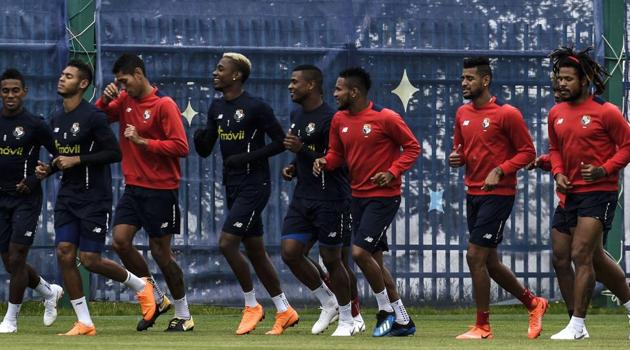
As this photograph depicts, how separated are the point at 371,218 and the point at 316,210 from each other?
52 centimetres

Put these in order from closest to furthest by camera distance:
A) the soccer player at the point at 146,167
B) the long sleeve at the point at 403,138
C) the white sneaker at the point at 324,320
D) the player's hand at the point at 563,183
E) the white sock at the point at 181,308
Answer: the player's hand at the point at 563,183 → the long sleeve at the point at 403,138 → the soccer player at the point at 146,167 → the white sneaker at the point at 324,320 → the white sock at the point at 181,308

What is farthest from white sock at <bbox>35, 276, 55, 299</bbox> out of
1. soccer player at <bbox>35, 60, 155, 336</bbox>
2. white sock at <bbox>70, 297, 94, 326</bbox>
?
white sock at <bbox>70, 297, 94, 326</bbox>

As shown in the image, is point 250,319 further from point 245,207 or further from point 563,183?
point 563,183

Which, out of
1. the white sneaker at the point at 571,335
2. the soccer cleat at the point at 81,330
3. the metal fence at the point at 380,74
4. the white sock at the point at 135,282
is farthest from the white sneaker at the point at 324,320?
the metal fence at the point at 380,74

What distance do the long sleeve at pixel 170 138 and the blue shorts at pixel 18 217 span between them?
1068 mm

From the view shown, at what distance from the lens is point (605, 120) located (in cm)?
1252

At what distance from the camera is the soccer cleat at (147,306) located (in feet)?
45.2

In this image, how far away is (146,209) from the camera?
13.7 metres

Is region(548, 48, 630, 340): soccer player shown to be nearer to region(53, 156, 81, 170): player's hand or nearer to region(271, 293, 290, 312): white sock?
region(271, 293, 290, 312): white sock

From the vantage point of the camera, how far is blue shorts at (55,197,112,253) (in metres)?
13.1

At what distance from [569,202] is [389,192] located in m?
1.45

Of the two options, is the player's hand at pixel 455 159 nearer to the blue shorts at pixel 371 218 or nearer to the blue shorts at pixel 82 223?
the blue shorts at pixel 371 218

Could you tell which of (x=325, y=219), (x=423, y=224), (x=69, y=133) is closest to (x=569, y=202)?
(x=325, y=219)

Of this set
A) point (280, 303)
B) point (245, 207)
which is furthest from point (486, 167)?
point (280, 303)
